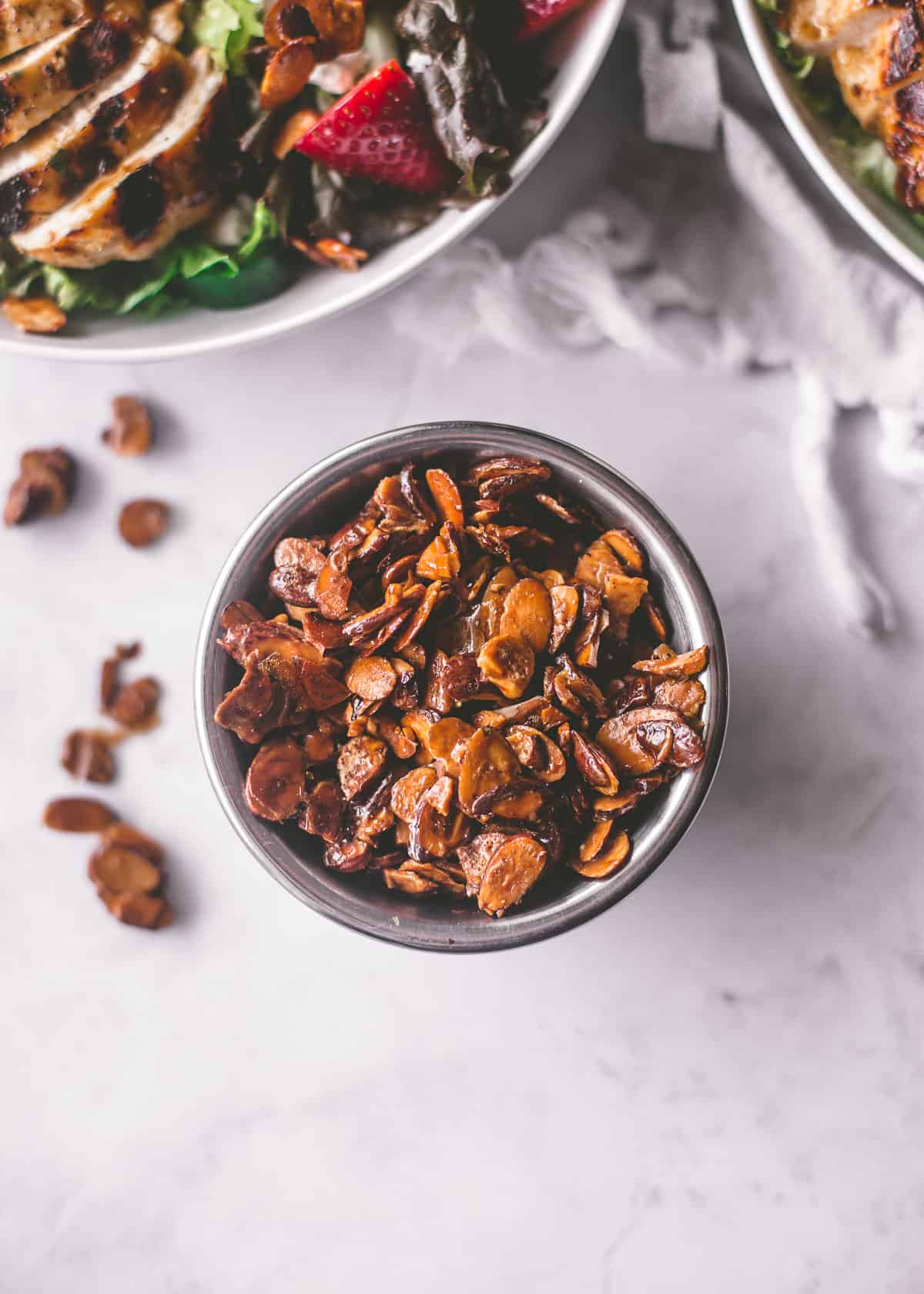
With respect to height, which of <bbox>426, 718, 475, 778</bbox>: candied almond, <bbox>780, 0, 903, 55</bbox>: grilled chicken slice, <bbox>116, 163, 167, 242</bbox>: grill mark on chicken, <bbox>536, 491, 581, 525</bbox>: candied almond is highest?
<bbox>116, 163, 167, 242</bbox>: grill mark on chicken

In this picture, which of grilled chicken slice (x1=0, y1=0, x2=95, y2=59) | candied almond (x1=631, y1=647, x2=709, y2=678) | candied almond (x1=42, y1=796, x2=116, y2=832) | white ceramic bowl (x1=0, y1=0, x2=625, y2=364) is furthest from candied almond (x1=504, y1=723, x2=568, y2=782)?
grilled chicken slice (x1=0, y1=0, x2=95, y2=59)

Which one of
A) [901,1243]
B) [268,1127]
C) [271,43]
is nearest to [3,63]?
[271,43]

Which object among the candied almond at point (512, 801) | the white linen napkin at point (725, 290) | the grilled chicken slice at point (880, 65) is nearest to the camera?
the candied almond at point (512, 801)

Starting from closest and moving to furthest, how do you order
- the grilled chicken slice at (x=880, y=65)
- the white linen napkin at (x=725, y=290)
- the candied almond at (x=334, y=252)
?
the grilled chicken slice at (x=880, y=65) → the candied almond at (x=334, y=252) → the white linen napkin at (x=725, y=290)

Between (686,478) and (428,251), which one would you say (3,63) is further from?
(686,478)

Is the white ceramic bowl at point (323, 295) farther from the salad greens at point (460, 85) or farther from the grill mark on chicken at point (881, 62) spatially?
the grill mark on chicken at point (881, 62)

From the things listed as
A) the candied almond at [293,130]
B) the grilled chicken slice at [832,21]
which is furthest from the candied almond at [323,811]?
the grilled chicken slice at [832,21]

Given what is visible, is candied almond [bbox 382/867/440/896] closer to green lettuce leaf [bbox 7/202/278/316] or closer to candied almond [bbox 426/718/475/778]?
A: candied almond [bbox 426/718/475/778]
